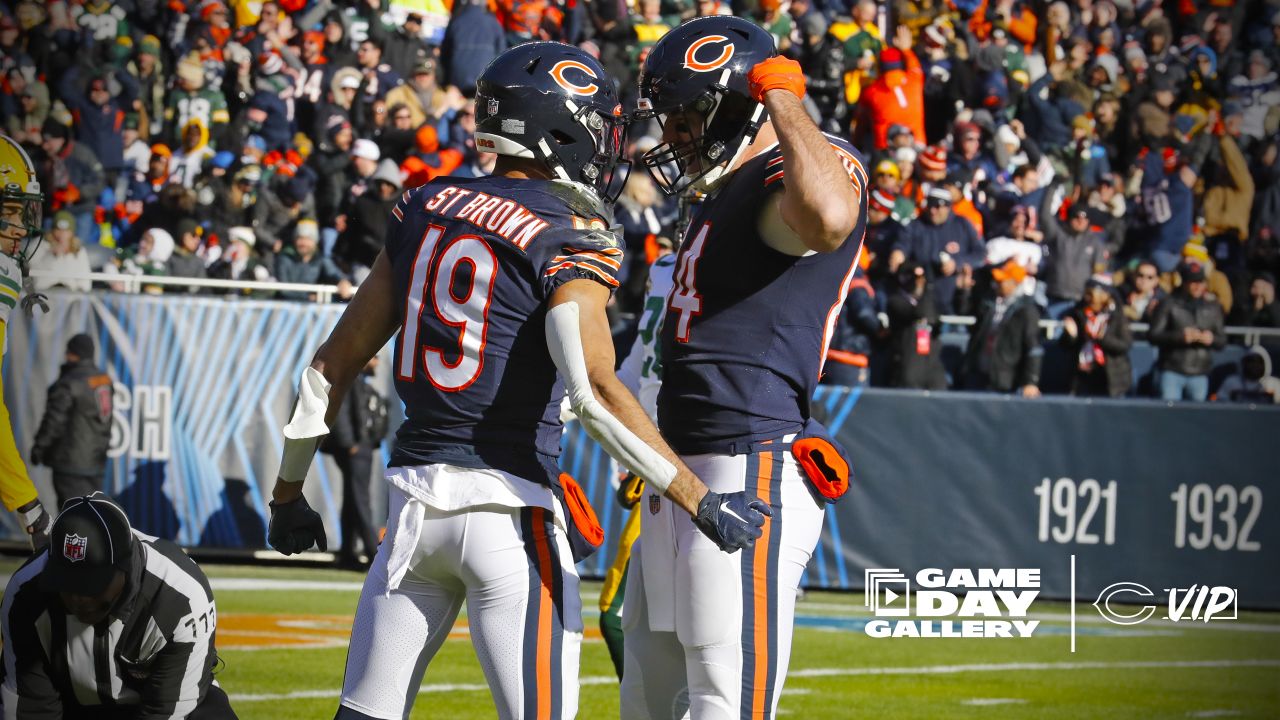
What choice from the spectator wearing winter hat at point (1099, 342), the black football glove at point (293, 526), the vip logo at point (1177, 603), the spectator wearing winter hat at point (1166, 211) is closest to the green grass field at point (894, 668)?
the vip logo at point (1177, 603)

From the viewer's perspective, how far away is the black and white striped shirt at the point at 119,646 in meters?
4.51

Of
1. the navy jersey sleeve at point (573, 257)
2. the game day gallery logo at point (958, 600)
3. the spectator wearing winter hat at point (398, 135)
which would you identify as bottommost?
the game day gallery logo at point (958, 600)

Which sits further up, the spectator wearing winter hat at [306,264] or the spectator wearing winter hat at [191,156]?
the spectator wearing winter hat at [191,156]

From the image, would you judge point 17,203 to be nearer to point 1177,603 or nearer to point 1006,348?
point 1006,348

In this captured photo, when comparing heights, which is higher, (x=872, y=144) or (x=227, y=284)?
(x=872, y=144)

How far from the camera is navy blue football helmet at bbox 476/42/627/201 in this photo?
13.3 feet

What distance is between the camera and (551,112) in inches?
159

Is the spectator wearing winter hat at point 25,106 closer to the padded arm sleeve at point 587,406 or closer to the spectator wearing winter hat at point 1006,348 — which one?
the spectator wearing winter hat at point 1006,348

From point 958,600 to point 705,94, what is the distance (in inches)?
307

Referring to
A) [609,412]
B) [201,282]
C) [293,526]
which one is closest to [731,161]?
[609,412]

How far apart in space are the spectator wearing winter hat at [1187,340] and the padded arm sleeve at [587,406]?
998 cm

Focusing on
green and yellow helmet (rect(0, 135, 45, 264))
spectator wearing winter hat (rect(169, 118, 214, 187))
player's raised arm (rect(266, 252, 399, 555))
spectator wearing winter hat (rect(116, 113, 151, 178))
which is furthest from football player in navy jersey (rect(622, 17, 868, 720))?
spectator wearing winter hat (rect(116, 113, 151, 178))
